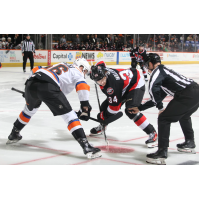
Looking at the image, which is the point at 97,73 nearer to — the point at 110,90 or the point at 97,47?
the point at 110,90

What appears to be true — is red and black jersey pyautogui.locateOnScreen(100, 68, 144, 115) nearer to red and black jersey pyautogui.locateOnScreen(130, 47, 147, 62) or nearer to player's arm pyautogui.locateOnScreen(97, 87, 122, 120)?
player's arm pyautogui.locateOnScreen(97, 87, 122, 120)

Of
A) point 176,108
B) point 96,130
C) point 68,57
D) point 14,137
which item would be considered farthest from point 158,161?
point 68,57

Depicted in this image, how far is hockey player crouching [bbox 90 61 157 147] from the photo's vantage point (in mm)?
3234

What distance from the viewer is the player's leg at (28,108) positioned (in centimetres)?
317

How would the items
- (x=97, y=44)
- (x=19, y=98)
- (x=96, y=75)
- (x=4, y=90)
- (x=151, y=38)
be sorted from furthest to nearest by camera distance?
(x=151, y=38)
(x=97, y=44)
(x=4, y=90)
(x=19, y=98)
(x=96, y=75)

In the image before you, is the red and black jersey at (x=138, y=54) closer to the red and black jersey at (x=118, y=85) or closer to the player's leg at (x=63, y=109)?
the red and black jersey at (x=118, y=85)

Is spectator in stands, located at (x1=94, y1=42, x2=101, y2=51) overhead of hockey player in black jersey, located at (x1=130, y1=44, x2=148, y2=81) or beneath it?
overhead

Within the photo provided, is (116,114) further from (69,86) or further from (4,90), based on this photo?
(4,90)

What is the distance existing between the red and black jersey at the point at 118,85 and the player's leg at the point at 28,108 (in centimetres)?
73

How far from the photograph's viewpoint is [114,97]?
3.36 metres

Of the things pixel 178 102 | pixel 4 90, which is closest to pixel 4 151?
pixel 178 102

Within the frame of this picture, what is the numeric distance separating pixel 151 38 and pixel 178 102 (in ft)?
60.8

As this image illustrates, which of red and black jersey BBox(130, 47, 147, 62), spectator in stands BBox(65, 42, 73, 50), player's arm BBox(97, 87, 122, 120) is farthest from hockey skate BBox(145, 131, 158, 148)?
spectator in stands BBox(65, 42, 73, 50)

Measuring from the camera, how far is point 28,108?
3471 mm
